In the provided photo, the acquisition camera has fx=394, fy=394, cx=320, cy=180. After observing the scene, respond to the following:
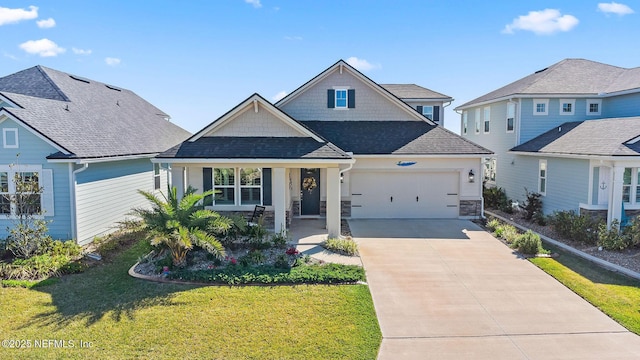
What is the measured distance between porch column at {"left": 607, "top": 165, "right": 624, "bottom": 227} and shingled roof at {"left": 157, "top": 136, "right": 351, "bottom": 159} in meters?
8.92

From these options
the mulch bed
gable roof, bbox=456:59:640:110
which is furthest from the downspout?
gable roof, bbox=456:59:640:110

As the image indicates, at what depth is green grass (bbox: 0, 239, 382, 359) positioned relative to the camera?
641cm

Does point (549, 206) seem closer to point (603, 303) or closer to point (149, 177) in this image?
point (603, 303)

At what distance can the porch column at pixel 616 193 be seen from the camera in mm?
13016

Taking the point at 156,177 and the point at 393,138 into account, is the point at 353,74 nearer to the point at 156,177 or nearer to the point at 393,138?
the point at 393,138

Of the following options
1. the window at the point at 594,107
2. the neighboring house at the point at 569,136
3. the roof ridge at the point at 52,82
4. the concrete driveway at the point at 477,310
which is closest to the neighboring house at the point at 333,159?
the neighboring house at the point at 569,136

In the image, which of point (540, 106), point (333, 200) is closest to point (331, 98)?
point (333, 200)

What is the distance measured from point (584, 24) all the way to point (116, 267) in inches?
779

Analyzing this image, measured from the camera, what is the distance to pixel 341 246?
11.8 m

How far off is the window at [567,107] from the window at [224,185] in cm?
1640

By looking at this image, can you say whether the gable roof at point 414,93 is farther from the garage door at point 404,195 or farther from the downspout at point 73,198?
the downspout at point 73,198

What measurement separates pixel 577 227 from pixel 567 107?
9.29m

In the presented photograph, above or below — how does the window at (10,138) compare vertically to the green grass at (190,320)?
above

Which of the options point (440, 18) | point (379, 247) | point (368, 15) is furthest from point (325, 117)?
point (379, 247)
